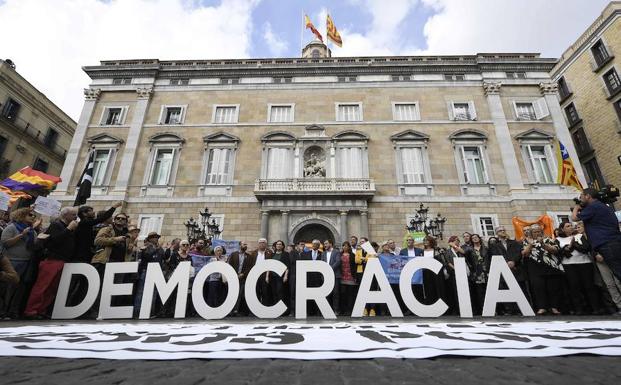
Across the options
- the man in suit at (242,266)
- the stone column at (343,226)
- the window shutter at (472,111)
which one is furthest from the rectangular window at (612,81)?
the man in suit at (242,266)

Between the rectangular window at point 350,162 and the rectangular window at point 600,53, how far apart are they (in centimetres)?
1897

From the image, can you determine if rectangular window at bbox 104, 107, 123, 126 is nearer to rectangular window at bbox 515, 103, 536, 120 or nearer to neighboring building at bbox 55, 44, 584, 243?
neighboring building at bbox 55, 44, 584, 243

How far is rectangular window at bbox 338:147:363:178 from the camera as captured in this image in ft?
52.4

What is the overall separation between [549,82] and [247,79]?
18.7 meters

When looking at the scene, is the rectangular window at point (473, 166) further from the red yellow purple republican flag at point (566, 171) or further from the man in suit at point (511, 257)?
the man in suit at point (511, 257)

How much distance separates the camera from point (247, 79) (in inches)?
744

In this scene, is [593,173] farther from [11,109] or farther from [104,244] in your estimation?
[11,109]

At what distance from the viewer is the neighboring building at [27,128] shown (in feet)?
68.4

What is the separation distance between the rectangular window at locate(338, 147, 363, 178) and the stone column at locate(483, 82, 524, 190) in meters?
7.74

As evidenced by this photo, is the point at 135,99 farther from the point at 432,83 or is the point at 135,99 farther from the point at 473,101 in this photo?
the point at 473,101

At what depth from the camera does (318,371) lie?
64.3 inches

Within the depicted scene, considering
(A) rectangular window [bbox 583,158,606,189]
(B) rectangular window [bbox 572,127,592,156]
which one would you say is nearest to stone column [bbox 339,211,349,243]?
(A) rectangular window [bbox 583,158,606,189]

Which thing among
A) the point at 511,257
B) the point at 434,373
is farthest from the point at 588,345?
the point at 511,257

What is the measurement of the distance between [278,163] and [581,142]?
2262 centimetres
